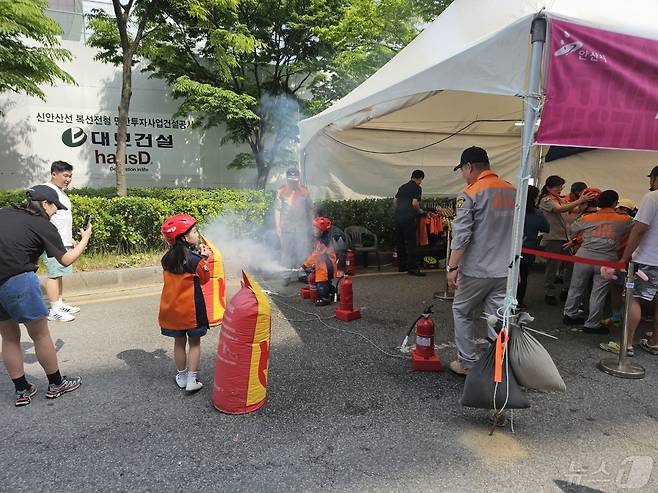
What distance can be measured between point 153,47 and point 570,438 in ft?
30.6

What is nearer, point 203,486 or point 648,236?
point 203,486

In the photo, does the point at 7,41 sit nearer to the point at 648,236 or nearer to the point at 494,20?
the point at 494,20

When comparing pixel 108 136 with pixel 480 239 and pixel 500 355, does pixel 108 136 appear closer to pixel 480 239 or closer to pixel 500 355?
pixel 480 239

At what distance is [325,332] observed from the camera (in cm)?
480

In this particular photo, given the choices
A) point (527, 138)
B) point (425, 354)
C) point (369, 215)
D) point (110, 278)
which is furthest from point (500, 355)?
point (369, 215)

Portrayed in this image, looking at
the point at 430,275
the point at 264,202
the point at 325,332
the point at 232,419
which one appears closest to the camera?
the point at 232,419

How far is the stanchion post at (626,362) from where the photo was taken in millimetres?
3764

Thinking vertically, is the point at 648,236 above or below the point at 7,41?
below

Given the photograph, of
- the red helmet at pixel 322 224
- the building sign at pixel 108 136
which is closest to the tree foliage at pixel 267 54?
the building sign at pixel 108 136

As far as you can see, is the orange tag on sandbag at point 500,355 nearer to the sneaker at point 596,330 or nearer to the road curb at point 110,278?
the sneaker at point 596,330

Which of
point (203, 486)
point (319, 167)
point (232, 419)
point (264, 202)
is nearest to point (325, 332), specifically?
point (232, 419)

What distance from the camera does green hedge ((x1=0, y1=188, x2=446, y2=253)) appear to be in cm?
675

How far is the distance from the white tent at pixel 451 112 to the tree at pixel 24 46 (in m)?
4.76

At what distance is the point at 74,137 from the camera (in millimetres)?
11414
